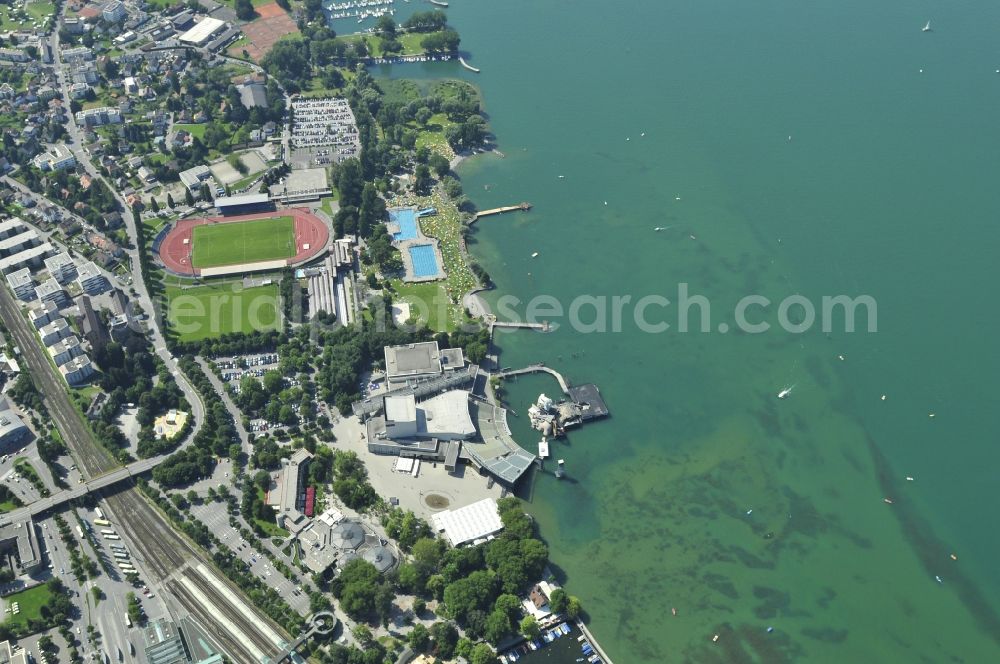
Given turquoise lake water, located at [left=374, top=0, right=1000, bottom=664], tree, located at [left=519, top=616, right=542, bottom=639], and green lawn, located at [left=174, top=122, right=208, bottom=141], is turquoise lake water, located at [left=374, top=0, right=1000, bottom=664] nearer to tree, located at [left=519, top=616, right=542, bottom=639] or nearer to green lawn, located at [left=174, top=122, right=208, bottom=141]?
tree, located at [left=519, top=616, right=542, bottom=639]

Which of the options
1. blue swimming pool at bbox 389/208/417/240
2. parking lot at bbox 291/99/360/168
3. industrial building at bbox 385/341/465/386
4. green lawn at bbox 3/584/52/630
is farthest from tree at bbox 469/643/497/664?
parking lot at bbox 291/99/360/168

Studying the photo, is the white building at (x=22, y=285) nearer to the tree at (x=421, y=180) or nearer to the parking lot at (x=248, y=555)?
the parking lot at (x=248, y=555)

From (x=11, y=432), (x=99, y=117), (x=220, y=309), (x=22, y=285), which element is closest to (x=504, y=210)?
(x=220, y=309)

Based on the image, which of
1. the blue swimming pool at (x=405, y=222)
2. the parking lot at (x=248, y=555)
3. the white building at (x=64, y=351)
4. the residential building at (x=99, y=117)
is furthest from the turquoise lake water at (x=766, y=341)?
the residential building at (x=99, y=117)

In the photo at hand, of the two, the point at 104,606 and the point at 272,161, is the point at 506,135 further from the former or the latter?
the point at 104,606

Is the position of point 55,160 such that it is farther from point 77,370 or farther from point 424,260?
point 424,260
